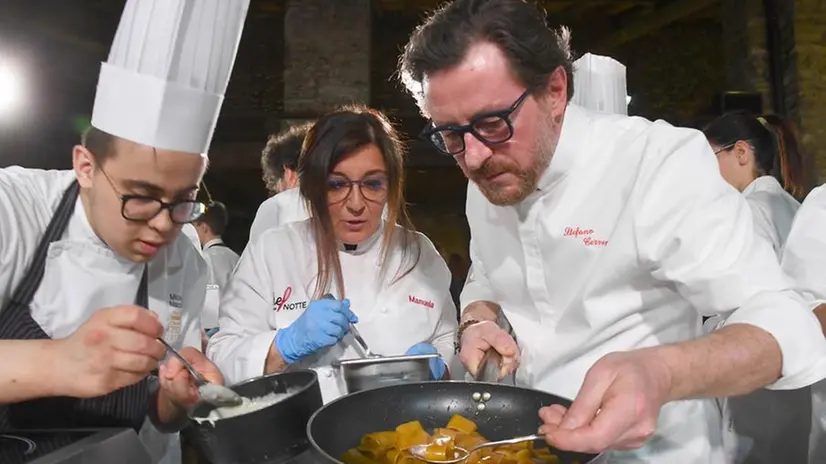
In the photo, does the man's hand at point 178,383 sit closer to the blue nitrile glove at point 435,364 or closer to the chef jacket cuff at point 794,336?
the blue nitrile glove at point 435,364

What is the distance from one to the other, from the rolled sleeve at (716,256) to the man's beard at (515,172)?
222 mm

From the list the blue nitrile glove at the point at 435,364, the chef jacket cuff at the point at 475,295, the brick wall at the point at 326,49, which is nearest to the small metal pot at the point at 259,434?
the blue nitrile glove at the point at 435,364

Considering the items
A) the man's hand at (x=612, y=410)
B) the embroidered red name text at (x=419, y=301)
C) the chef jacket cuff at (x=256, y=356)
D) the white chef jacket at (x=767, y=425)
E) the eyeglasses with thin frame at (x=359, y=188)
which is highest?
the eyeglasses with thin frame at (x=359, y=188)

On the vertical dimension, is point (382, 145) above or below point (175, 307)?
above

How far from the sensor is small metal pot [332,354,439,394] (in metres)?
1.30

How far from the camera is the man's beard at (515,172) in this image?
136 cm

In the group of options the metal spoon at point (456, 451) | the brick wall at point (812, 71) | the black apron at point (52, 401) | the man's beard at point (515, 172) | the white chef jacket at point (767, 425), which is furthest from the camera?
the brick wall at point (812, 71)

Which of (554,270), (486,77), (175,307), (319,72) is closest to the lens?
(486,77)

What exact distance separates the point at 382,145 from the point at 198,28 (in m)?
0.76

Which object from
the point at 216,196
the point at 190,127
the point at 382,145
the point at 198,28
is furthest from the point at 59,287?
the point at 216,196

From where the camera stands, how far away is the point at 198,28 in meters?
1.29

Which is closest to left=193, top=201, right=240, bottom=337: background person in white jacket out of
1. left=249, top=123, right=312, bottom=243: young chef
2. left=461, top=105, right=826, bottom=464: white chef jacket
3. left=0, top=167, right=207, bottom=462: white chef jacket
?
left=249, top=123, right=312, bottom=243: young chef

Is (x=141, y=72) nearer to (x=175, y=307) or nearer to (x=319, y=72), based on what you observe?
(x=175, y=307)

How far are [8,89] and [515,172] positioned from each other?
3252 mm
